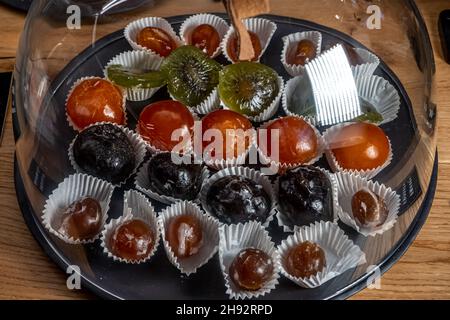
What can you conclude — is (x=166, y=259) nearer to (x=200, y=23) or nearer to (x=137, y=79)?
(x=137, y=79)

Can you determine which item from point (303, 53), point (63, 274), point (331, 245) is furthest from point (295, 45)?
point (63, 274)

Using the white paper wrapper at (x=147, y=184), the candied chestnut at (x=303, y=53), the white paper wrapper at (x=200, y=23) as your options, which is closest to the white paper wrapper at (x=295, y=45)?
the candied chestnut at (x=303, y=53)

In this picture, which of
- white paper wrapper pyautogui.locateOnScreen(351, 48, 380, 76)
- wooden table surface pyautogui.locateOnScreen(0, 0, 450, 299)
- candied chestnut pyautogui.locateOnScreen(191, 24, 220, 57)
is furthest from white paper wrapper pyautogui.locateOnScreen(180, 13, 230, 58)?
wooden table surface pyautogui.locateOnScreen(0, 0, 450, 299)

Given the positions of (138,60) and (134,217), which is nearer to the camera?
(134,217)

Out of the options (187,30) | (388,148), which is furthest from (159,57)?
(388,148)

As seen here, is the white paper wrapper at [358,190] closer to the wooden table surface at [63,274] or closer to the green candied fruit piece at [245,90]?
the wooden table surface at [63,274]

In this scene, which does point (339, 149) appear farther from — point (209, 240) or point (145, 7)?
point (145, 7)

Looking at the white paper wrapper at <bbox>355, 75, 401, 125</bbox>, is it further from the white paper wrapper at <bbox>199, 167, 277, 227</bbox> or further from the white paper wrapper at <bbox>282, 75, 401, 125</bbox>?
the white paper wrapper at <bbox>199, 167, 277, 227</bbox>

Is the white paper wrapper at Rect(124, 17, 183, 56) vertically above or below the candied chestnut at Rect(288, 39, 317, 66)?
below
